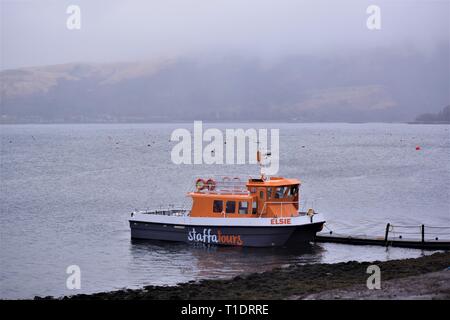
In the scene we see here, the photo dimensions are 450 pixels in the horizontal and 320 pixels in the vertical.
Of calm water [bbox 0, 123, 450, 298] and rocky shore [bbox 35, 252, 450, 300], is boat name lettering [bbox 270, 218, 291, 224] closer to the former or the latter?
calm water [bbox 0, 123, 450, 298]

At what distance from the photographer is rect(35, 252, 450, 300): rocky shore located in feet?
84.5

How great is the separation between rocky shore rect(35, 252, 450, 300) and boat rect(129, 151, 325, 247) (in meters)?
6.30

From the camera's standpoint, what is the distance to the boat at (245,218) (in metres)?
41.9

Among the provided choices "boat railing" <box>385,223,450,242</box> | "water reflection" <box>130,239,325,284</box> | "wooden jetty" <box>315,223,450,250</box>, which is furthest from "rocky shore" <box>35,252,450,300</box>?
"boat railing" <box>385,223,450,242</box>

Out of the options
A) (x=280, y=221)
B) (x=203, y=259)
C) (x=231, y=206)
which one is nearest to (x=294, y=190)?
(x=280, y=221)

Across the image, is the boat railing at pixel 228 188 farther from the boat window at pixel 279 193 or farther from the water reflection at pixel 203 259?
the water reflection at pixel 203 259

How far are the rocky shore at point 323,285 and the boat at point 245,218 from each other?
6.30 metres

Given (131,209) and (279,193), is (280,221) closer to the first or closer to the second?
(279,193)

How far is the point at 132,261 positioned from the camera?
3994cm

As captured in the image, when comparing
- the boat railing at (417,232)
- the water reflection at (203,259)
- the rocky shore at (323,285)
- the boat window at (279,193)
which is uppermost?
the boat window at (279,193)

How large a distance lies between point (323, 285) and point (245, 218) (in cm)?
1319

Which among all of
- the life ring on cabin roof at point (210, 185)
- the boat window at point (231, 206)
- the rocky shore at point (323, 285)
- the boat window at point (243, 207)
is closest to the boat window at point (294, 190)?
the boat window at point (243, 207)

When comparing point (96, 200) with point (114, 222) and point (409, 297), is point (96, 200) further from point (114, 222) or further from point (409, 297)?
point (409, 297)
